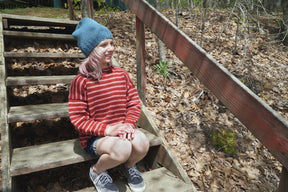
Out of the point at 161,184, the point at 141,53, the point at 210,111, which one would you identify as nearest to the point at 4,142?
the point at 161,184

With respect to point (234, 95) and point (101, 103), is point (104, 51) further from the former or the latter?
point (234, 95)

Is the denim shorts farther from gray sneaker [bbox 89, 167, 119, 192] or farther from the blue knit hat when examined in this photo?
the blue knit hat

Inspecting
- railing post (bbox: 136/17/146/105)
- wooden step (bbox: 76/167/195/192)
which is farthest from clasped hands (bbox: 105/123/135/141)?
railing post (bbox: 136/17/146/105)

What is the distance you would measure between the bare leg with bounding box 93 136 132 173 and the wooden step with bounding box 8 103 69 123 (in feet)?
2.01

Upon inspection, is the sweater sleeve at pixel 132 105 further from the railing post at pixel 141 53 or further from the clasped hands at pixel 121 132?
the railing post at pixel 141 53

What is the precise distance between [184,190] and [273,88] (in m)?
3.57

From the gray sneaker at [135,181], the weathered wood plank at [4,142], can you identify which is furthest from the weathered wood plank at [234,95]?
the weathered wood plank at [4,142]

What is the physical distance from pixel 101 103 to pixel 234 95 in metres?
1.14

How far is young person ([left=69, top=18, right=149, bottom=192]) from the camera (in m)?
1.77

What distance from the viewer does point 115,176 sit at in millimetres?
2328

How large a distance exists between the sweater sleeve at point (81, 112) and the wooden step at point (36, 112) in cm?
37

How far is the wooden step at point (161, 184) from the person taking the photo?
6.12ft

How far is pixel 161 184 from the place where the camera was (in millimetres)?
1936

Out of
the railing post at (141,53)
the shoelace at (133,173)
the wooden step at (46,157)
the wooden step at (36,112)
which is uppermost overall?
the railing post at (141,53)
